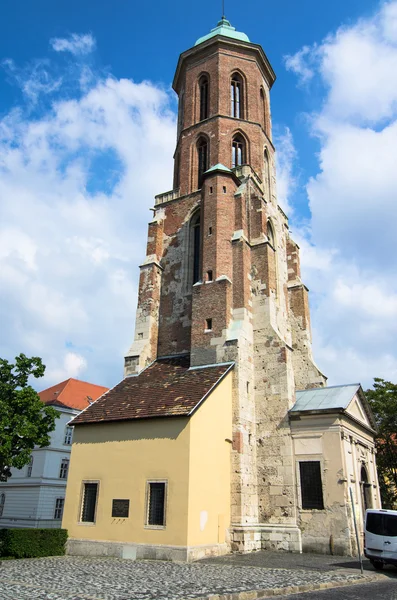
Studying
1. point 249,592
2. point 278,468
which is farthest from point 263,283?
point 249,592

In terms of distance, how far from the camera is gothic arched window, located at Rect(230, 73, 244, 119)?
29.6 meters

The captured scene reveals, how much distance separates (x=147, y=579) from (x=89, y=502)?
7.34 m

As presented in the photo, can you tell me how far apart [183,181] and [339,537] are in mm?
20047

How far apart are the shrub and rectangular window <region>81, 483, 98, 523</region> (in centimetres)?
138

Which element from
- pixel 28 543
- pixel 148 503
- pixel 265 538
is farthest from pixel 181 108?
pixel 28 543

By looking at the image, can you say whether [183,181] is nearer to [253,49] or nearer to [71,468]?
[253,49]

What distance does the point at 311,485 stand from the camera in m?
18.6

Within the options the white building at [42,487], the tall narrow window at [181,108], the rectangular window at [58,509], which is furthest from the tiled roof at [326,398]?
the rectangular window at [58,509]

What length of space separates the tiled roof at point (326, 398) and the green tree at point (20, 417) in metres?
10.8

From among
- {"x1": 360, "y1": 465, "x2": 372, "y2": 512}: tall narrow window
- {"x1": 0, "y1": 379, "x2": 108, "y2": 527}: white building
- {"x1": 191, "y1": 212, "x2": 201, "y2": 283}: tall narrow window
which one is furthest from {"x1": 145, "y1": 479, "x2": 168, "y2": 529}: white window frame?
{"x1": 0, "y1": 379, "x2": 108, "y2": 527}: white building

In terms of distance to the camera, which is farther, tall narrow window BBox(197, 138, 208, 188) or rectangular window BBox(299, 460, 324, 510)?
tall narrow window BBox(197, 138, 208, 188)

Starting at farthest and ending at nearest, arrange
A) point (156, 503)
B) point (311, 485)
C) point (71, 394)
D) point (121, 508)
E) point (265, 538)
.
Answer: point (71, 394) → point (311, 485) → point (265, 538) → point (121, 508) → point (156, 503)

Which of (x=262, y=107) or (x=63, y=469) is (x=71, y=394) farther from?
(x=262, y=107)

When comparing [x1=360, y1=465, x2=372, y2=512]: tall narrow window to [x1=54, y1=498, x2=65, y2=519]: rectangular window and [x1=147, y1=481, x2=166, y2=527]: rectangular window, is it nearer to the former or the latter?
[x1=147, y1=481, x2=166, y2=527]: rectangular window
